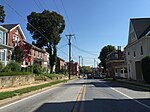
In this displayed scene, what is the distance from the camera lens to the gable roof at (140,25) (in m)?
44.4

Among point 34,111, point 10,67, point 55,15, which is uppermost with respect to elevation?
point 55,15

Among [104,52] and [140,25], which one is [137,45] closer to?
[140,25]

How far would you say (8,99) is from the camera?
1698 cm

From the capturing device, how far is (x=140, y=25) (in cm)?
4634

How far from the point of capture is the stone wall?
27953 millimetres

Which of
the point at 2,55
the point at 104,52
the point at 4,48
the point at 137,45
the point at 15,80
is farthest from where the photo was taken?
the point at 104,52

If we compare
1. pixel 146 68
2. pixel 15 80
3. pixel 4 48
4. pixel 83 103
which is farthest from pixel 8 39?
pixel 83 103

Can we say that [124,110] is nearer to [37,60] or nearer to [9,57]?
[9,57]

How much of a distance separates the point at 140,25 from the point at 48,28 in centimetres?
3003

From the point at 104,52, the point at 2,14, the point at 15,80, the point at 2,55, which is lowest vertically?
the point at 15,80

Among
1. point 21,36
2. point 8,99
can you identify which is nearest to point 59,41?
point 21,36

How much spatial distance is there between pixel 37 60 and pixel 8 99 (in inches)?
2246

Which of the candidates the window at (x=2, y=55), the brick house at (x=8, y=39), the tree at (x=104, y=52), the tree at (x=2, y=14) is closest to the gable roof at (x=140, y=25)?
the brick house at (x=8, y=39)

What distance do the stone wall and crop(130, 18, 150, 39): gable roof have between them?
740 inches
